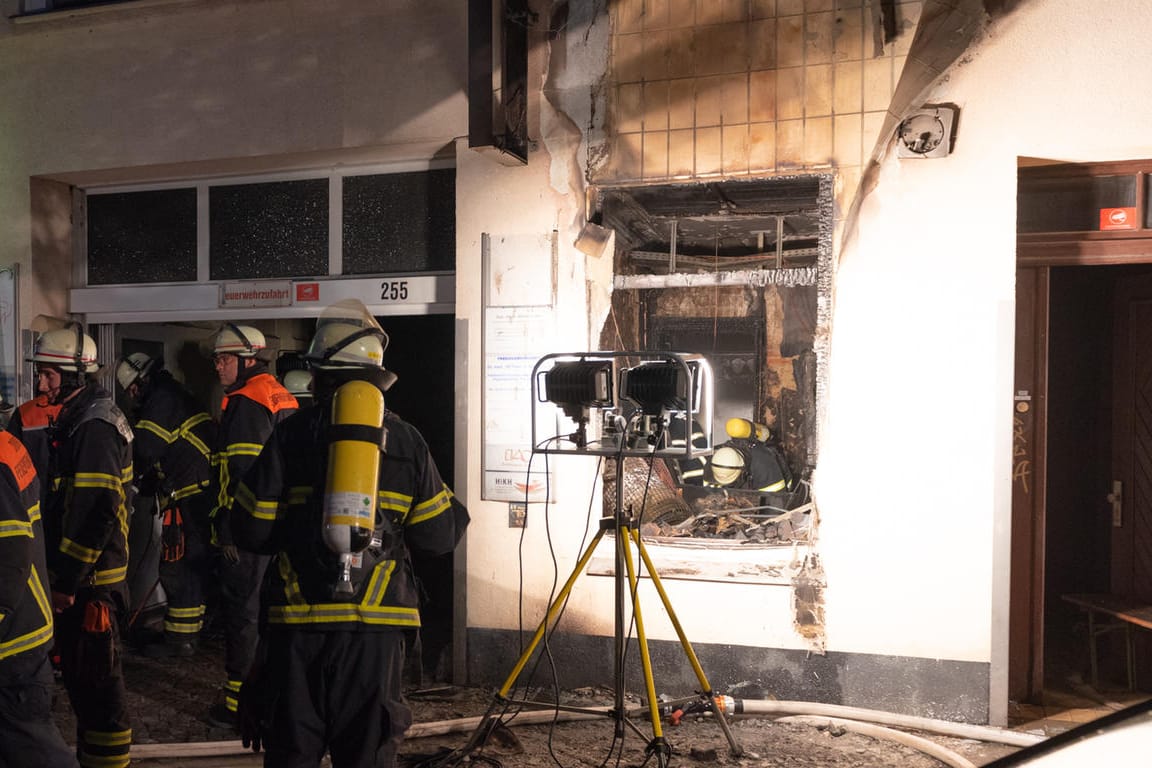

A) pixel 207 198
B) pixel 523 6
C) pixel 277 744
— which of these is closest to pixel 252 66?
pixel 207 198

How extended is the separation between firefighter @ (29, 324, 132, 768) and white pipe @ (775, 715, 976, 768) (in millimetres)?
3377

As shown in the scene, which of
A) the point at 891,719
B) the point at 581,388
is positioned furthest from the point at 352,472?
the point at 891,719

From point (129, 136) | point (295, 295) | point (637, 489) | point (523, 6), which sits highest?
point (523, 6)

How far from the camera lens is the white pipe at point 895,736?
15.3 ft

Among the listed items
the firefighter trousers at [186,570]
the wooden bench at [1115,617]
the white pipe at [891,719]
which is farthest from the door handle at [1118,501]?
the firefighter trousers at [186,570]

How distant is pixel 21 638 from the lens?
310 cm

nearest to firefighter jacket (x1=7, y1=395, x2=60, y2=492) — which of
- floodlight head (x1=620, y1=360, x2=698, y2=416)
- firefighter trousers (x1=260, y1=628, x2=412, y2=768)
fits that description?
firefighter trousers (x1=260, y1=628, x2=412, y2=768)

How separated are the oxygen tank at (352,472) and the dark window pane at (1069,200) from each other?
14.2ft

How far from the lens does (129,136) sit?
Result: 279 inches

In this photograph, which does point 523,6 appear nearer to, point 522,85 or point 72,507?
point 522,85

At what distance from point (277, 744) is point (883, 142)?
430cm

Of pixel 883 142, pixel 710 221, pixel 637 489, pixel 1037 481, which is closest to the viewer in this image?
pixel 883 142

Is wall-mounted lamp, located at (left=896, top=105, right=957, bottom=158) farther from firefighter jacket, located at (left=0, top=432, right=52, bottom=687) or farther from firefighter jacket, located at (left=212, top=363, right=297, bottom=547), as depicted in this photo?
firefighter jacket, located at (left=0, top=432, right=52, bottom=687)

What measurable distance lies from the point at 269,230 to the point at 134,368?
1353 mm
